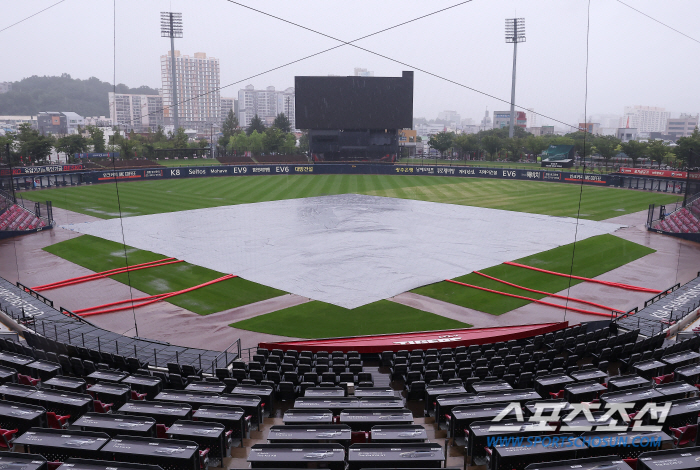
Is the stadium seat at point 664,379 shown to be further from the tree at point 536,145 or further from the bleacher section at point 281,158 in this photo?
the tree at point 536,145

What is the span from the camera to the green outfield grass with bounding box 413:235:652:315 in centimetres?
2219

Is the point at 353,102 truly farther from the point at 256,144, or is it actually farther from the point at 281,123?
the point at 281,123

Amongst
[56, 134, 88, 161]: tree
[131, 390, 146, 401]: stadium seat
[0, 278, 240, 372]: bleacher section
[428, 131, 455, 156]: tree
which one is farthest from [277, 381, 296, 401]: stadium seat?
[428, 131, 455, 156]: tree

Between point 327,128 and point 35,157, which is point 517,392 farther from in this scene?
point 35,157

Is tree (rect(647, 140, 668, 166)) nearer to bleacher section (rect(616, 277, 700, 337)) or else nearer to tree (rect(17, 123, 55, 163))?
bleacher section (rect(616, 277, 700, 337))

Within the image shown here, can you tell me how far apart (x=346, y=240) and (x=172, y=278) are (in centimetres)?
1166

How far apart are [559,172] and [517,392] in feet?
215

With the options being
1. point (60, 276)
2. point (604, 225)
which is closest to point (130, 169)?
point (60, 276)

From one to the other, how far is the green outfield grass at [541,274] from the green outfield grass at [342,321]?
98.4 inches

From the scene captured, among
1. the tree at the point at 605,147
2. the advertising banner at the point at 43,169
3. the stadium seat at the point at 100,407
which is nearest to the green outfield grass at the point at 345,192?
the advertising banner at the point at 43,169

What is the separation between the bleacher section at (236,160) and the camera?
8525 cm

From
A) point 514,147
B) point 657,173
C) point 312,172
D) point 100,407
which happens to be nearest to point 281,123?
point 312,172

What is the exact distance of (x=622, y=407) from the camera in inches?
350

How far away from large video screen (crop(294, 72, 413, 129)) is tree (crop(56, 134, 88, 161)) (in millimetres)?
37704
